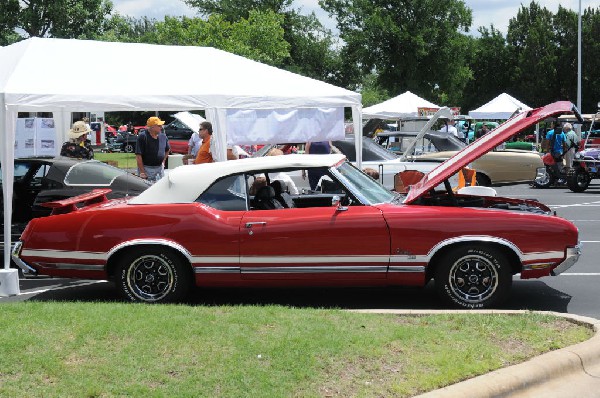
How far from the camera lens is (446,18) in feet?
210

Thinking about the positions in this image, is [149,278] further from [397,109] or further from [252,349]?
[397,109]

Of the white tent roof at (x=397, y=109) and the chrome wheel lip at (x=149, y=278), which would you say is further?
the white tent roof at (x=397, y=109)

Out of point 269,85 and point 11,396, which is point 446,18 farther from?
point 11,396

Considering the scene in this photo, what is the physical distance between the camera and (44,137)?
58.6ft


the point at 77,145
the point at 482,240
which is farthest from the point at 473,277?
the point at 77,145

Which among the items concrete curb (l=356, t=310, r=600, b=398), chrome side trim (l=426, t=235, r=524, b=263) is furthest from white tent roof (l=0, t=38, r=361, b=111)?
concrete curb (l=356, t=310, r=600, b=398)

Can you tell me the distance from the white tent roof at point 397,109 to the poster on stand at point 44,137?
1353 cm

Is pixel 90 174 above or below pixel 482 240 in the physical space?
above

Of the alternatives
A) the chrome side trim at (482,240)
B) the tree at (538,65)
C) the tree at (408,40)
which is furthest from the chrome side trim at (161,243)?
the tree at (538,65)

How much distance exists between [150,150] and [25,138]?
5.44 m

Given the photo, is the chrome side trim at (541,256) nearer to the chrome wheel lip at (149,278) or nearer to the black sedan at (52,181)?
the chrome wheel lip at (149,278)

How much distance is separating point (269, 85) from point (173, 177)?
3516 mm

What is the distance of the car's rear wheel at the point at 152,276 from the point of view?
7.94m

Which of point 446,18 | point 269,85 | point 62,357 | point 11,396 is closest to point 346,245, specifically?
point 62,357
